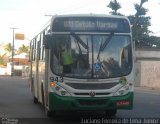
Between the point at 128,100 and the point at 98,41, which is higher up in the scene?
the point at 98,41

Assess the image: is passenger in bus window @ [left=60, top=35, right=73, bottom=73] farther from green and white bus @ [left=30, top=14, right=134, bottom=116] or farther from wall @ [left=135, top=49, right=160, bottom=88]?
wall @ [left=135, top=49, right=160, bottom=88]

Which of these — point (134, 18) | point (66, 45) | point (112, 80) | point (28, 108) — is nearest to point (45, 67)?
point (66, 45)

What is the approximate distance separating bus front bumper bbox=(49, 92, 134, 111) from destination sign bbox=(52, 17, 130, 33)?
1965 mm

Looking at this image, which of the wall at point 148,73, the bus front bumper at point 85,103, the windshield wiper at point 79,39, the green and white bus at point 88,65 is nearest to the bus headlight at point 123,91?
the green and white bus at point 88,65

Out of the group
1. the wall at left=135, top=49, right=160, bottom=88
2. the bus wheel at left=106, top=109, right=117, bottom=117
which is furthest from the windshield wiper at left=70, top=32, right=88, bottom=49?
the wall at left=135, top=49, right=160, bottom=88

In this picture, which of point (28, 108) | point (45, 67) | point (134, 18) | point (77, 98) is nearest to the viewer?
point (77, 98)

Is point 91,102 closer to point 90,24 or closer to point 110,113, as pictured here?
point 110,113

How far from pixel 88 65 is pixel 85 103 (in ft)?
3.54

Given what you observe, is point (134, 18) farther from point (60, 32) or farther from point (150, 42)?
point (60, 32)

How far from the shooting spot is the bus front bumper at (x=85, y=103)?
13219mm

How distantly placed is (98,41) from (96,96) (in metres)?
1.59

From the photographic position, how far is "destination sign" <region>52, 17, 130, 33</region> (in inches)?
538

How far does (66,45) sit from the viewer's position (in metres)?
13.5

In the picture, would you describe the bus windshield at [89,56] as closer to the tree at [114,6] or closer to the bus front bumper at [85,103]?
the bus front bumper at [85,103]
